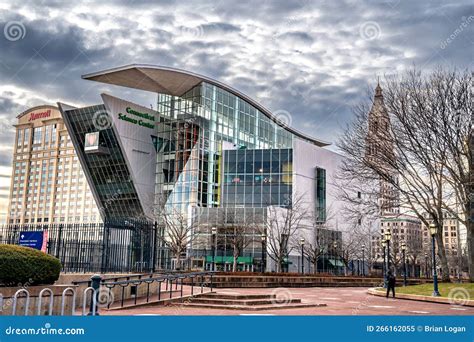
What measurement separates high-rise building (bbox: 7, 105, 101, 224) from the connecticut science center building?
9388cm

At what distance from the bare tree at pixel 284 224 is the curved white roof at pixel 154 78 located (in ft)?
61.5

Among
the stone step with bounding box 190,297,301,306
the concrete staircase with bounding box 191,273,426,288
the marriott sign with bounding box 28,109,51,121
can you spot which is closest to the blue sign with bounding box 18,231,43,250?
the stone step with bounding box 190,297,301,306

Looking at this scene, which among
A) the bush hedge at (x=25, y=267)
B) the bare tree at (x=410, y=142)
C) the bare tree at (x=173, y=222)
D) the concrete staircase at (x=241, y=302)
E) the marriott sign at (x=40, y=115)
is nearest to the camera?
the bush hedge at (x=25, y=267)

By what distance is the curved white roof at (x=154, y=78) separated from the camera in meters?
57.9

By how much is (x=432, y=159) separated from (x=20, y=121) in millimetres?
158669

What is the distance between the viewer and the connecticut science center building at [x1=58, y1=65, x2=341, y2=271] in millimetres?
59281

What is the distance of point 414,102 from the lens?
27.3m

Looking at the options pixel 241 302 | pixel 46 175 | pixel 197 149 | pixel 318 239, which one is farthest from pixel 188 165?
pixel 46 175

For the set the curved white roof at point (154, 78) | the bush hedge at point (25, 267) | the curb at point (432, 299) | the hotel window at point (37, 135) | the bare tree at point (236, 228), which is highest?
the hotel window at point (37, 135)

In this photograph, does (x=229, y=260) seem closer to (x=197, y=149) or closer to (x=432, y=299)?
(x=197, y=149)

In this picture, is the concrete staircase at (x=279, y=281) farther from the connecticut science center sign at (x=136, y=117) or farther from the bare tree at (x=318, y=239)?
the connecticut science center sign at (x=136, y=117)

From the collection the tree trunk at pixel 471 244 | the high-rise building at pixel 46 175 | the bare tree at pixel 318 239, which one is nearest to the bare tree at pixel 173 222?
the bare tree at pixel 318 239
